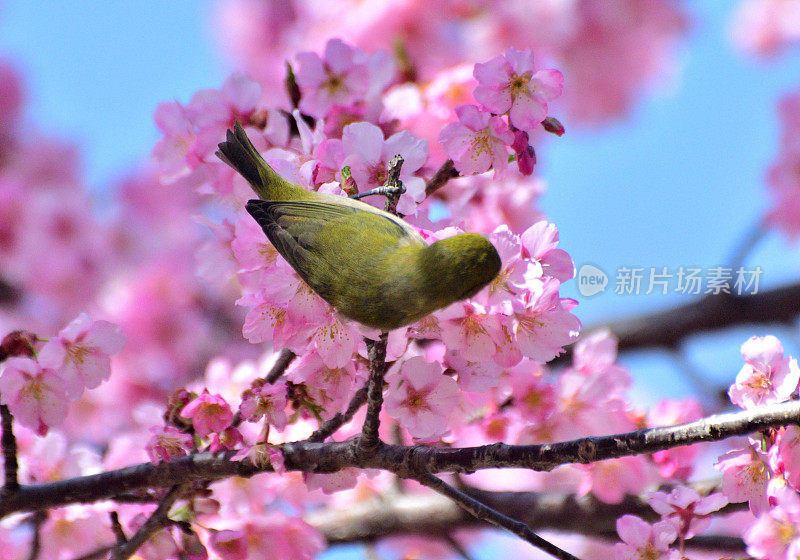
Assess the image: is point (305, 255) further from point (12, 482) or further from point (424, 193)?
point (12, 482)

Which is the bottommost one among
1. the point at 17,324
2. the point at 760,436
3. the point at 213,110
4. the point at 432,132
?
the point at 760,436

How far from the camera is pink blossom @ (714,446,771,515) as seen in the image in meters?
1.27

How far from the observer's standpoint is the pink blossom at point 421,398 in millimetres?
1305

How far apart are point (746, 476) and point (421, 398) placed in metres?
0.55

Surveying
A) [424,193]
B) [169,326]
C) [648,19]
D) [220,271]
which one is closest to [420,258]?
[424,193]

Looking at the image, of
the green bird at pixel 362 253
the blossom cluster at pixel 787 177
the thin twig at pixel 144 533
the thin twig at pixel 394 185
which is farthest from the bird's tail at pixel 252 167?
the blossom cluster at pixel 787 177

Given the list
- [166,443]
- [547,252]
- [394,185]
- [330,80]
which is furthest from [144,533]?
[330,80]

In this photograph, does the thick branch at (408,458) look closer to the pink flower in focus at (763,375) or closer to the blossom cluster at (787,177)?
the pink flower in focus at (763,375)

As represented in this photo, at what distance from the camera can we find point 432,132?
6.10ft

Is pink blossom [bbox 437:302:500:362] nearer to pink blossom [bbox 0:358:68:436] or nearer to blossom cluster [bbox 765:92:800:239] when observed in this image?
pink blossom [bbox 0:358:68:436]

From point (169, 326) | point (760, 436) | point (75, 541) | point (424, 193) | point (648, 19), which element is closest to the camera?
point (760, 436)

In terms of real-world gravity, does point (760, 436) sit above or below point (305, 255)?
below

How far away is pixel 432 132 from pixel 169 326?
2.39 m

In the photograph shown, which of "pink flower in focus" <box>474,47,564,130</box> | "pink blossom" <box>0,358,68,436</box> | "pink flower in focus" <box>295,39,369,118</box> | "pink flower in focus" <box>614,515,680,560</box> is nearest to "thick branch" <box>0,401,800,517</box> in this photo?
"pink blossom" <box>0,358,68,436</box>
